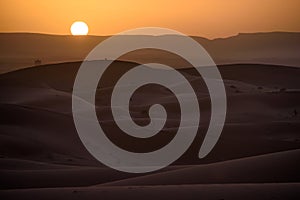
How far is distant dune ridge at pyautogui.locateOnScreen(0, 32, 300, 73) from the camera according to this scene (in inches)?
2448

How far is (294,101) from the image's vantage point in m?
20.1

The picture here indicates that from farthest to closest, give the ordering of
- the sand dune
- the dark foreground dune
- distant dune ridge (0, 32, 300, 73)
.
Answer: distant dune ridge (0, 32, 300, 73) → the dark foreground dune → the sand dune

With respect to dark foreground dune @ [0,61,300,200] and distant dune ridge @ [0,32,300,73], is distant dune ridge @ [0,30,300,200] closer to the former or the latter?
dark foreground dune @ [0,61,300,200]

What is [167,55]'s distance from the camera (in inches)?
2544

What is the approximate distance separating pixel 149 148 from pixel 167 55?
52.2m

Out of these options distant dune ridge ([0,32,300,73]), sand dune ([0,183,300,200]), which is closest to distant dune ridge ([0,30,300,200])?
sand dune ([0,183,300,200])

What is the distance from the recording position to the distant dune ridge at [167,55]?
204 feet

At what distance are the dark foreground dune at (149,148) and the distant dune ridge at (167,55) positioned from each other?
3242cm

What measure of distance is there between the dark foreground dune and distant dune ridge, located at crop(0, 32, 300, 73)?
3242 centimetres

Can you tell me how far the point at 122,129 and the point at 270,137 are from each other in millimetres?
4015

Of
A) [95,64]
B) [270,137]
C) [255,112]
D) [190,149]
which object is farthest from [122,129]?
[95,64]

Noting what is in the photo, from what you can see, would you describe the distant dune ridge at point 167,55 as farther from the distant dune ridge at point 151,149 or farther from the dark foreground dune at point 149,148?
the dark foreground dune at point 149,148

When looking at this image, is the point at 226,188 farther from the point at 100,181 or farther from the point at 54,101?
the point at 54,101

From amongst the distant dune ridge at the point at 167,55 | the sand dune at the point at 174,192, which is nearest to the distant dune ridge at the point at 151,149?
the sand dune at the point at 174,192
